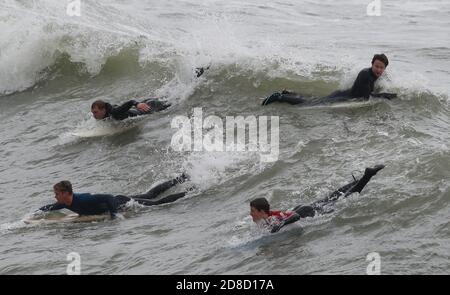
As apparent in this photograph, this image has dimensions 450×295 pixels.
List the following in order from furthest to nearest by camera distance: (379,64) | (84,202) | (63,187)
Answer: (379,64) → (84,202) → (63,187)

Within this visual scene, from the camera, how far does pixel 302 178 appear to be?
34.0 feet

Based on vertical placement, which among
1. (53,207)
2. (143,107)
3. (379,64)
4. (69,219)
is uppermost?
(379,64)

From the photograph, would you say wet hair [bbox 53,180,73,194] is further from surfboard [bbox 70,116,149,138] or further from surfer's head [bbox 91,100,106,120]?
surfboard [bbox 70,116,149,138]

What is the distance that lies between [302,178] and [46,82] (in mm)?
9221

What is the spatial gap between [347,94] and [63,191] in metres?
5.88

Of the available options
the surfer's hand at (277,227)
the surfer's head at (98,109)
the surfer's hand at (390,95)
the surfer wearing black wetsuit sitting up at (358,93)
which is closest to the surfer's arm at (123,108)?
the surfer's head at (98,109)

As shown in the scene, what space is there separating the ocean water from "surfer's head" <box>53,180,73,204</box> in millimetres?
349

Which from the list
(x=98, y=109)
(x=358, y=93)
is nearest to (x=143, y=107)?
(x=98, y=109)

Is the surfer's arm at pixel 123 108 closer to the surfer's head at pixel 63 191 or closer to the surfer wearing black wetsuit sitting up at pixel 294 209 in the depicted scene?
the surfer's head at pixel 63 191

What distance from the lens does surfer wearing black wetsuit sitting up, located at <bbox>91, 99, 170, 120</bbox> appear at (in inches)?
527

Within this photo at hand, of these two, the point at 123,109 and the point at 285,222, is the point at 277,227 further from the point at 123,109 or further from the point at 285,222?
the point at 123,109

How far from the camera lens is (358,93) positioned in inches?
523

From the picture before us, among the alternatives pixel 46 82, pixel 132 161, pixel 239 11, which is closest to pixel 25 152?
pixel 132 161
